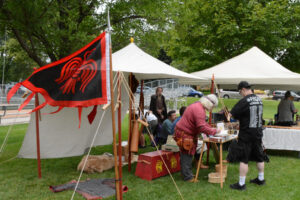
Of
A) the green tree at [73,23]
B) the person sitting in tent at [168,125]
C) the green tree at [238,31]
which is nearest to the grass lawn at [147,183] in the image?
the person sitting in tent at [168,125]

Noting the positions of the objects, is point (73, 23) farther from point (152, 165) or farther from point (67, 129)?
point (152, 165)

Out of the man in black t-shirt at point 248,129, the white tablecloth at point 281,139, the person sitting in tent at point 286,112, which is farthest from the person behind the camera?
the person sitting in tent at point 286,112

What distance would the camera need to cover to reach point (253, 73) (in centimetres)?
711

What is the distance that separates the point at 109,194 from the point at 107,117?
2.55 m

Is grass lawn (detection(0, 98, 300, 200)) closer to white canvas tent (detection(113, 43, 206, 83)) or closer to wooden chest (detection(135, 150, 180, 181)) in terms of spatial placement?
wooden chest (detection(135, 150, 180, 181))

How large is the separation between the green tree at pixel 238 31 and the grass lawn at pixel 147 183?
24.9 ft

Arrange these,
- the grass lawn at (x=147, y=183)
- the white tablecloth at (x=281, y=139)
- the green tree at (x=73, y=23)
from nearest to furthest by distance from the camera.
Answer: the grass lawn at (x=147, y=183), the green tree at (x=73, y=23), the white tablecloth at (x=281, y=139)

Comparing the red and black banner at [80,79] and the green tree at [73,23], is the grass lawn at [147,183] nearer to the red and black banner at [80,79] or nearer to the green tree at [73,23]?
the red and black banner at [80,79]

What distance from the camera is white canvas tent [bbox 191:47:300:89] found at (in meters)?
6.72

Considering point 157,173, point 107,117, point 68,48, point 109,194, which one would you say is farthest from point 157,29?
point 109,194

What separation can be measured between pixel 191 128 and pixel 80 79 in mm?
2019

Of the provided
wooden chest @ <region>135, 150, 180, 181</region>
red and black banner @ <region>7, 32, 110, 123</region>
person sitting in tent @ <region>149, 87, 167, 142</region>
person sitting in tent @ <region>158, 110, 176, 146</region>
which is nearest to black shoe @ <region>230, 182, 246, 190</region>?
wooden chest @ <region>135, 150, 180, 181</region>

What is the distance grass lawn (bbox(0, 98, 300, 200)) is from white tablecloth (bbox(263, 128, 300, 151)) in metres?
0.38

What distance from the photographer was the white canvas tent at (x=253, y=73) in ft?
22.0
